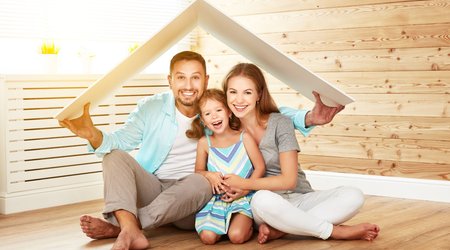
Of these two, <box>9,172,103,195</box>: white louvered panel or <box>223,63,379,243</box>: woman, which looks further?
<box>9,172,103,195</box>: white louvered panel

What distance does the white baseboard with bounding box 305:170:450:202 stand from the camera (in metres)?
3.77

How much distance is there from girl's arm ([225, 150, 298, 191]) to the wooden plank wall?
4.33ft

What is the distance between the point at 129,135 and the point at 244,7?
1.80m

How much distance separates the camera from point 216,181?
9.14ft

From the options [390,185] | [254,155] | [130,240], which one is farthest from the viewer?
[390,185]

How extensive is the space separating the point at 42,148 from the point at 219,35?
1.25 m

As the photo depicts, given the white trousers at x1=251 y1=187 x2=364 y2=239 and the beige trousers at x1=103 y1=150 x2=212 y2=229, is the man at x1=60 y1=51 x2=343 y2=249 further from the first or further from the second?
the white trousers at x1=251 y1=187 x2=364 y2=239

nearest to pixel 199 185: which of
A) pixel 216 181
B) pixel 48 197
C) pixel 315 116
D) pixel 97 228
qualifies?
pixel 216 181

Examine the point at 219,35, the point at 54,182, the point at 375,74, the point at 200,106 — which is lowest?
the point at 54,182

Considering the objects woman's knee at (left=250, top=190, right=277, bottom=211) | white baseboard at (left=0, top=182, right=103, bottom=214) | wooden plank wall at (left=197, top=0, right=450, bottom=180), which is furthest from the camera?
wooden plank wall at (left=197, top=0, right=450, bottom=180)

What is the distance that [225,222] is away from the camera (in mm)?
2771

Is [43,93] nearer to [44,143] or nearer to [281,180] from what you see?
[44,143]

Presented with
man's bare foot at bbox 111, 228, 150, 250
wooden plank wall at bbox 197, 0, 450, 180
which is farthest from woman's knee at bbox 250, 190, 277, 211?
wooden plank wall at bbox 197, 0, 450, 180

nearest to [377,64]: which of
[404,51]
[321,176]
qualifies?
[404,51]
